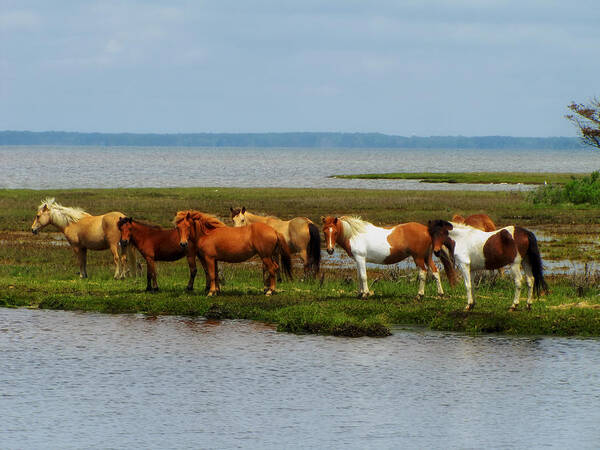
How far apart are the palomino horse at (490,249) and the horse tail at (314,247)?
385 cm

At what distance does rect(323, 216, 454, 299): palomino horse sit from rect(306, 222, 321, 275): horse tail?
113 cm

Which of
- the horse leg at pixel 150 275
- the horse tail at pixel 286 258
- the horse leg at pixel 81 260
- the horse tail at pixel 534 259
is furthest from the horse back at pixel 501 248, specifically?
the horse leg at pixel 81 260

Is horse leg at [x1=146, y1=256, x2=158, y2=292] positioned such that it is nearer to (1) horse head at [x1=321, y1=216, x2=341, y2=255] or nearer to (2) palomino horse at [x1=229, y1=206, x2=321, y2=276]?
(2) palomino horse at [x1=229, y1=206, x2=321, y2=276]

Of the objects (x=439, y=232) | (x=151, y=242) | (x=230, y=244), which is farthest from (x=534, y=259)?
(x=151, y=242)

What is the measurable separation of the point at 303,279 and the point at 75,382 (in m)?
10.1

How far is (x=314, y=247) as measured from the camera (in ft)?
73.6

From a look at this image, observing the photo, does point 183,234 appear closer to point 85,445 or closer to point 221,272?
point 221,272

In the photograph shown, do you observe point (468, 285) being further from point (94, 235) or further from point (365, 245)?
point (94, 235)

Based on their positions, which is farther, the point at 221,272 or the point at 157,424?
the point at 221,272

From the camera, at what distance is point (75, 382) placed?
14.7m

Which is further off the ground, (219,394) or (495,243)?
(495,243)

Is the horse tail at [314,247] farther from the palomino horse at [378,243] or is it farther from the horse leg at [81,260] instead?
A: the horse leg at [81,260]

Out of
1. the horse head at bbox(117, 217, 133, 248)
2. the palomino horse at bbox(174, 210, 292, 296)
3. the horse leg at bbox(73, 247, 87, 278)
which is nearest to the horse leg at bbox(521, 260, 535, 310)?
the palomino horse at bbox(174, 210, 292, 296)

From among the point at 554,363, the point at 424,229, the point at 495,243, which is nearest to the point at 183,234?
the point at 424,229
